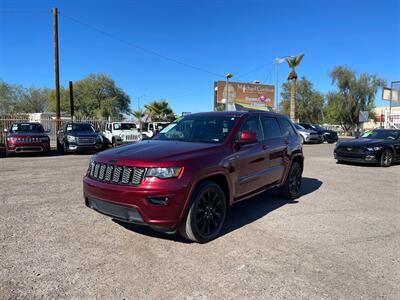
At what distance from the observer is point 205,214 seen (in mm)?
4234

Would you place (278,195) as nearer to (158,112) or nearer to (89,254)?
(89,254)

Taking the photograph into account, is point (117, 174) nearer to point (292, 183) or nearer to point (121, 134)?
point (292, 183)

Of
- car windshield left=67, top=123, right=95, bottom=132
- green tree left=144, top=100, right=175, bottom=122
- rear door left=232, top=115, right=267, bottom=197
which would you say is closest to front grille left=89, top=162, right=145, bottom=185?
rear door left=232, top=115, right=267, bottom=197

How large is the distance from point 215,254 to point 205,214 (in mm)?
558

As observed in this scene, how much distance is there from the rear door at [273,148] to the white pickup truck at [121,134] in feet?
46.1

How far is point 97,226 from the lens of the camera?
15.9 ft

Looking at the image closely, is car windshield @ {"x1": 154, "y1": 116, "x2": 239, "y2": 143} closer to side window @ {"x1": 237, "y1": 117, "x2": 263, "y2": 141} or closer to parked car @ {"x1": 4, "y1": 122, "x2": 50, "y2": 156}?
side window @ {"x1": 237, "y1": 117, "x2": 263, "y2": 141}

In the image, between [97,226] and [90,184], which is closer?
[90,184]

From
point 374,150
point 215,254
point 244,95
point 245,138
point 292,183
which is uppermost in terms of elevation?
point 244,95

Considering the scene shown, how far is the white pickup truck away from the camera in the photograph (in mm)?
19125

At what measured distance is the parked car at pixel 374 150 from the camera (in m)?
11.6

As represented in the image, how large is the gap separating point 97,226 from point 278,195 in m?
3.74

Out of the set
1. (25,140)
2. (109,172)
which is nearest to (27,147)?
(25,140)

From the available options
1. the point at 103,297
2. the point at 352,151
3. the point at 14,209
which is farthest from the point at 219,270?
the point at 352,151
